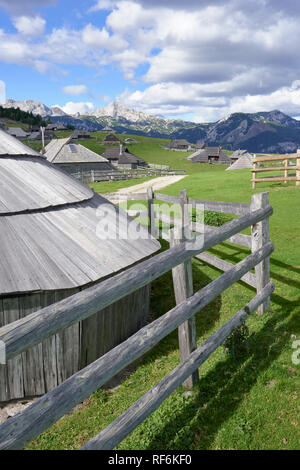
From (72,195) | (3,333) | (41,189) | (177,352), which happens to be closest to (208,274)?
(177,352)

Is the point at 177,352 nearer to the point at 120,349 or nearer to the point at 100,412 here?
the point at 100,412

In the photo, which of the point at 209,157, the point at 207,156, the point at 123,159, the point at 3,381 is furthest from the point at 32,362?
the point at 209,157

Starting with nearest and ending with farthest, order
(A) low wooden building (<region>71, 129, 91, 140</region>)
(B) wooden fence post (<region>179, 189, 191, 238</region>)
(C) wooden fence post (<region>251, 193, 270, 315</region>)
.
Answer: (C) wooden fence post (<region>251, 193, 270, 315</region>) < (B) wooden fence post (<region>179, 189, 191, 238</region>) < (A) low wooden building (<region>71, 129, 91, 140</region>)

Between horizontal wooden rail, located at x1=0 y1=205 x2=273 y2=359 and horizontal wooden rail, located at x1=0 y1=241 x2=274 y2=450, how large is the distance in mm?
30

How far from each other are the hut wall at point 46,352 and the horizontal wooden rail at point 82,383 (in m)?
1.95

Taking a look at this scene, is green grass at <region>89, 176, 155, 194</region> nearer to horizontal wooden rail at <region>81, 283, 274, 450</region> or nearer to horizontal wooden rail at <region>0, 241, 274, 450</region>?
horizontal wooden rail at <region>81, 283, 274, 450</region>

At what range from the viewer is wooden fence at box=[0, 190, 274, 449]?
7.44 feet

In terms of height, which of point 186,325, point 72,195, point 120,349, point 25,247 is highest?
point 72,195

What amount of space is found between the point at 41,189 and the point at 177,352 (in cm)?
408

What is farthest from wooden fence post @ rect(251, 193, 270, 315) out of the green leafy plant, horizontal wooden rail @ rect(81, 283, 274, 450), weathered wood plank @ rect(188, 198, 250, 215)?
weathered wood plank @ rect(188, 198, 250, 215)

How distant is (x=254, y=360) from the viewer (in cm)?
470

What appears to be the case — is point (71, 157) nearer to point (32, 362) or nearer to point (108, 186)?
point (108, 186)

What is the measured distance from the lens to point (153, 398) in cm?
336
